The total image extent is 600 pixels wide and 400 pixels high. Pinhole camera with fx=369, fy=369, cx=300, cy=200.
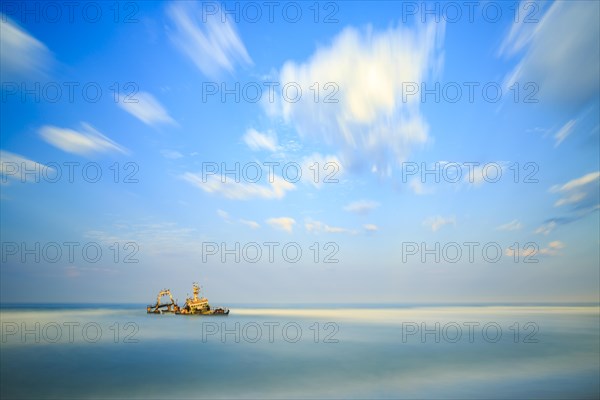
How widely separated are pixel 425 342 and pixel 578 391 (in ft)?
60.3

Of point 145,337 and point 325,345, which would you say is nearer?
point 325,345

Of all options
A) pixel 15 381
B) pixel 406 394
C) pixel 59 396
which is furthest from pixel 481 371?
pixel 15 381

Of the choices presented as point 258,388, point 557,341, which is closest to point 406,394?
point 258,388

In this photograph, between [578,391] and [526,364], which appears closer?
[578,391]

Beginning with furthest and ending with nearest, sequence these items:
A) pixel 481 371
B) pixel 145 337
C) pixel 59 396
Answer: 1. pixel 145 337
2. pixel 481 371
3. pixel 59 396

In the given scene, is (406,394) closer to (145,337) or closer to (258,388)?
(258,388)

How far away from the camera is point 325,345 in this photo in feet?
110

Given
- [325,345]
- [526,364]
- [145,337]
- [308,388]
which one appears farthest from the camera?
[145,337]

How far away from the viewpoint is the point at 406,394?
17.8m

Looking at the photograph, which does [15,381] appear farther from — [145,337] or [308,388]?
[145,337]

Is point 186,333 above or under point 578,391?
under

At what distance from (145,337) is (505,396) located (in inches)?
1367

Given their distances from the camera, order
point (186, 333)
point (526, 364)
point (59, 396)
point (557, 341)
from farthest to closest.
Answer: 1. point (186, 333)
2. point (557, 341)
3. point (526, 364)
4. point (59, 396)

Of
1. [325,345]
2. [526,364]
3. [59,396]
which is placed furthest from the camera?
[325,345]
